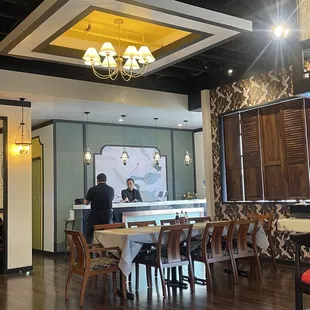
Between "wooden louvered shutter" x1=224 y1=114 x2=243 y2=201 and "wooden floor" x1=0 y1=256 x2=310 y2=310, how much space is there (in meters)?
1.83

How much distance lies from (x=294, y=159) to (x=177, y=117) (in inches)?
140

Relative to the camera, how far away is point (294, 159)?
22.5 ft

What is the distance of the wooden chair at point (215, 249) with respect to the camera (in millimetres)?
5500

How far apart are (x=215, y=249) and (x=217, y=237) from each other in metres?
0.16

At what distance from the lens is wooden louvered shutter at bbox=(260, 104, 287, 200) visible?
7066 mm


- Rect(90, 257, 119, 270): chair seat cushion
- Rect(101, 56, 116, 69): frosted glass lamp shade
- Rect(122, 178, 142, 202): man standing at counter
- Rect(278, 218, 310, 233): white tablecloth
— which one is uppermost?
Rect(101, 56, 116, 69): frosted glass lamp shade

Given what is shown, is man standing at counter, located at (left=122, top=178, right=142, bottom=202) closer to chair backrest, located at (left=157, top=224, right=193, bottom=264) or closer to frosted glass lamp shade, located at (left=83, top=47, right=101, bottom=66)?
chair backrest, located at (left=157, top=224, right=193, bottom=264)

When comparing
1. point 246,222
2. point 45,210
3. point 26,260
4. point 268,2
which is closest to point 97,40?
point 268,2

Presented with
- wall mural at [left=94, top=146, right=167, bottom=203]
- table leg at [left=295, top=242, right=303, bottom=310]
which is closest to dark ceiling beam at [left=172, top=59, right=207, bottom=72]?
wall mural at [left=94, top=146, right=167, bottom=203]

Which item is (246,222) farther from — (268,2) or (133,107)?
(133,107)

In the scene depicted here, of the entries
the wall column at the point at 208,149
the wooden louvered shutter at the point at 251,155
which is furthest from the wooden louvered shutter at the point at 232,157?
the wall column at the point at 208,149

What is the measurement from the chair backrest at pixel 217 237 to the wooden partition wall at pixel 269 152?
5.54ft

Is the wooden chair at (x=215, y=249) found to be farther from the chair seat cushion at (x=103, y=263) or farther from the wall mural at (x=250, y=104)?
the wall mural at (x=250, y=104)


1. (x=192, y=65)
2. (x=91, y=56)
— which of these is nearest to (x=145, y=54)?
(x=91, y=56)
